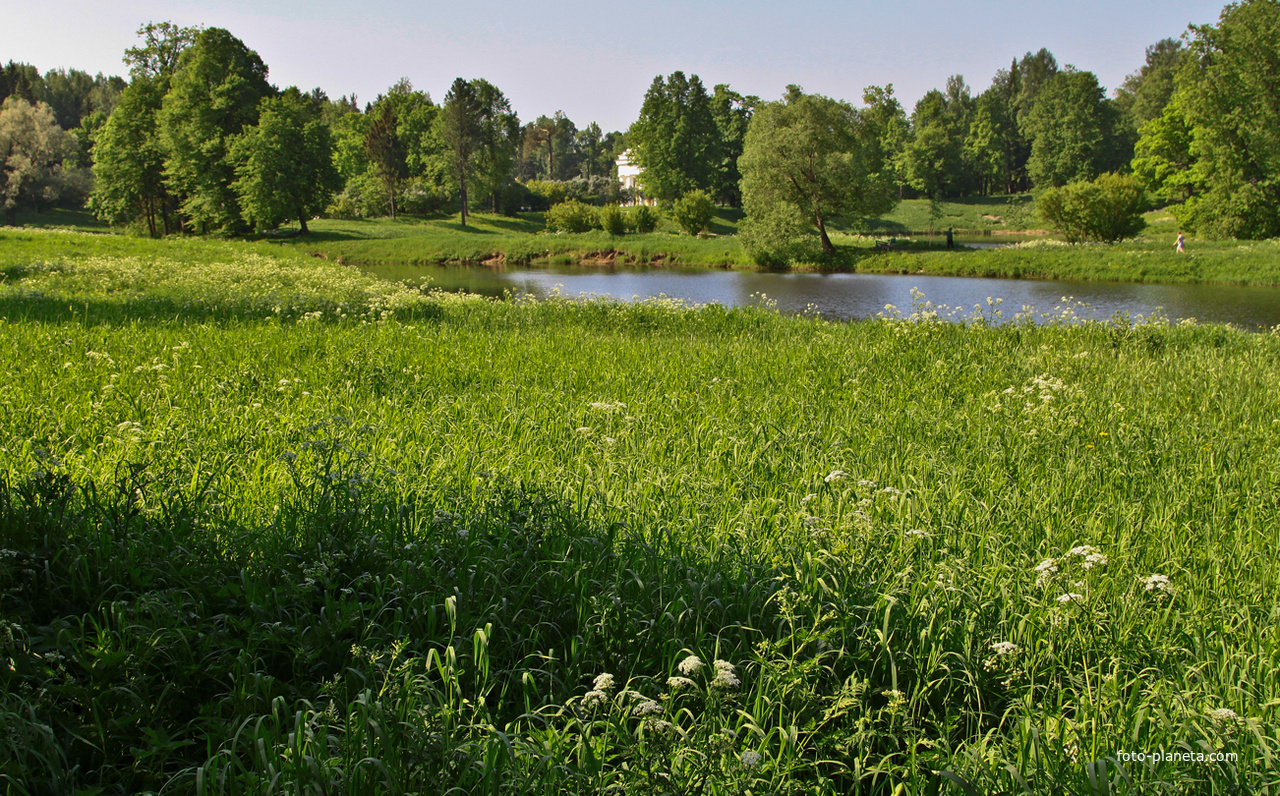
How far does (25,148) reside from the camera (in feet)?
190

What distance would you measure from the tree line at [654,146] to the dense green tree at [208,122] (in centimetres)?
12

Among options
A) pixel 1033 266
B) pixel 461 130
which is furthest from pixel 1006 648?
pixel 461 130

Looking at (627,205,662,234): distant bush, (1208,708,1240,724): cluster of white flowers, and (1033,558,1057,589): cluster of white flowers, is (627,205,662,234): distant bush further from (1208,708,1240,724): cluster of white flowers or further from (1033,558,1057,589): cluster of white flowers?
(1208,708,1240,724): cluster of white flowers

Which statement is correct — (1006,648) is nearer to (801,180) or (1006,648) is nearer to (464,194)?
(801,180)

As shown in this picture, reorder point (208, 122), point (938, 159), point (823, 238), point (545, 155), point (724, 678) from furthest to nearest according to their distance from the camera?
point (545, 155)
point (938, 159)
point (208, 122)
point (823, 238)
point (724, 678)

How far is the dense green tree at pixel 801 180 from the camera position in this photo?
127 ft

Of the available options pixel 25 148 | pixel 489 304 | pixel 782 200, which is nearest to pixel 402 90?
pixel 25 148

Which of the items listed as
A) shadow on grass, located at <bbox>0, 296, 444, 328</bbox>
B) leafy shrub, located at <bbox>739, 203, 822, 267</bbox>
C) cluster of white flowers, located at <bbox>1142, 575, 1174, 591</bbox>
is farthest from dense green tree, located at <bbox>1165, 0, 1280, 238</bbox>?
cluster of white flowers, located at <bbox>1142, 575, 1174, 591</bbox>

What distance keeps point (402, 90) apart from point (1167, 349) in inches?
3403

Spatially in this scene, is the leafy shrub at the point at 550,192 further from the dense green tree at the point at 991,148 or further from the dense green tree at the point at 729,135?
the dense green tree at the point at 991,148

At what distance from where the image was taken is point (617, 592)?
3.11 m

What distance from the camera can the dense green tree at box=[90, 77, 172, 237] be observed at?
4694cm

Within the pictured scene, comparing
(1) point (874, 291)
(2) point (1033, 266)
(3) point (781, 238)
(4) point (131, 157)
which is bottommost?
(1) point (874, 291)

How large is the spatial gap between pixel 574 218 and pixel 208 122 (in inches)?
1007
